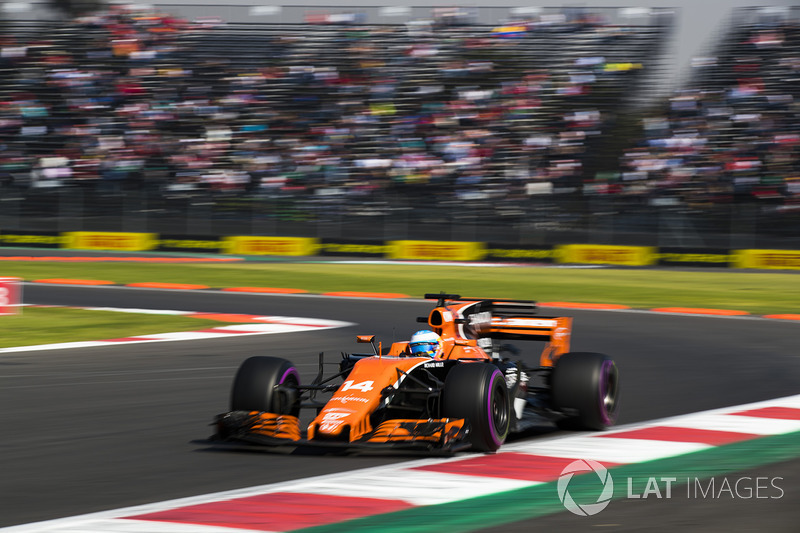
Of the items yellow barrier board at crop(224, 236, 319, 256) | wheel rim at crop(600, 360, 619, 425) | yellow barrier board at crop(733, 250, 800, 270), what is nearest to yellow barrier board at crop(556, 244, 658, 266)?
yellow barrier board at crop(733, 250, 800, 270)

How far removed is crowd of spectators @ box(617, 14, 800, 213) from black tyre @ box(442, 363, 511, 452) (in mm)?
18987

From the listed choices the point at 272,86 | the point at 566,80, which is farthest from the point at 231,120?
the point at 566,80

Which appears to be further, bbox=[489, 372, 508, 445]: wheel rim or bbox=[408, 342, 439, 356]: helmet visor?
bbox=[408, 342, 439, 356]: helmet visor

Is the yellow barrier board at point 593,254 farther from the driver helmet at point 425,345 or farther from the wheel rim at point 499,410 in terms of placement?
the wheel rim at point 499,410

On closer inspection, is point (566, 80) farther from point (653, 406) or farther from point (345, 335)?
point (653, 406)

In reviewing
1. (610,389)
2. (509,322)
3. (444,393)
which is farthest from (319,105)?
(444,393)

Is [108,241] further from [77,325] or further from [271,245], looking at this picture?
[77,325]

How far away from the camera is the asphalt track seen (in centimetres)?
508

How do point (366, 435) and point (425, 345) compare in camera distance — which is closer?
point (366, 435)

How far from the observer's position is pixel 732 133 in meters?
25.9

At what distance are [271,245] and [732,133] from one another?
1124 cm

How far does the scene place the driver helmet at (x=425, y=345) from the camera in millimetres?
6840

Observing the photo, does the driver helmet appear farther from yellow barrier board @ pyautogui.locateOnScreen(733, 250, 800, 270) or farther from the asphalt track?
yellow barrier board @ pyautogui.locateOnScreen(733, 250, 800, 270)

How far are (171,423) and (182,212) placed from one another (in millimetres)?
19665
